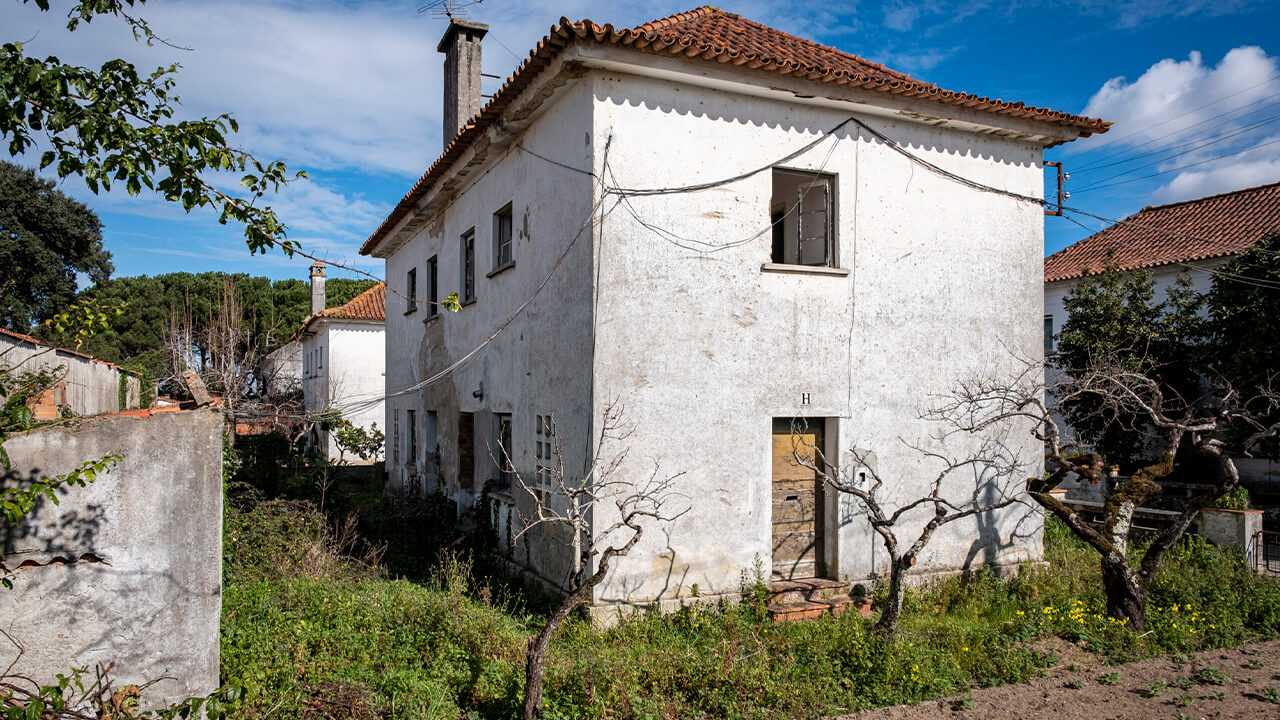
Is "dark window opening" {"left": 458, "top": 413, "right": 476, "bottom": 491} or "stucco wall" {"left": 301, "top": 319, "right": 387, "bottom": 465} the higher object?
"stucco wall" {"left": 301, "top": 319, "right": 387, "bottom": 465}

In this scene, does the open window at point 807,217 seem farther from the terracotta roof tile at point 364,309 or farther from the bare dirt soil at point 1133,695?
the terracotta roof tile at point 364,309

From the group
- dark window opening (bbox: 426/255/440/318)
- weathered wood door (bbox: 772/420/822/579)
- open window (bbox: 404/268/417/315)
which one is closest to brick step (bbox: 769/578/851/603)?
weathered wood door (bbox: 772/420/822/579)

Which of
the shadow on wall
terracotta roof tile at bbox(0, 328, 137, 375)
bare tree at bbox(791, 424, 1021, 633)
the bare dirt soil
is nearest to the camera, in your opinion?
the shadow on wall

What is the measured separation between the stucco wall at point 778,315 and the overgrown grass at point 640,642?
835mm

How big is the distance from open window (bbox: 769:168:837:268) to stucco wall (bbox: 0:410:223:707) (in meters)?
6.19

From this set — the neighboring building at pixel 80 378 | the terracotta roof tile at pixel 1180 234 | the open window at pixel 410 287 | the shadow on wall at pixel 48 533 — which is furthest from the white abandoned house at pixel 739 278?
the terracotta roof tile at pixel 1180 234

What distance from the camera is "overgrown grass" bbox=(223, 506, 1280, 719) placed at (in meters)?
5.74

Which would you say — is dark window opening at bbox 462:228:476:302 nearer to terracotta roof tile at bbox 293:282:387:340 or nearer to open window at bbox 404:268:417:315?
open window at bbox 404:268:417:315

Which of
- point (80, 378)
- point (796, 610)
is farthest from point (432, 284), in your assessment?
point (796, 610)

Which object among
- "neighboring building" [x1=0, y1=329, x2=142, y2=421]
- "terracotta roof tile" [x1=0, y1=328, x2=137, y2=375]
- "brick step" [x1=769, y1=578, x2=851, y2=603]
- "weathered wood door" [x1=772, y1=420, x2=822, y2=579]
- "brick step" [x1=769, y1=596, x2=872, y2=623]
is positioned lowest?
"brick step" [x1=769, y1=596, x2=872, y2=623]

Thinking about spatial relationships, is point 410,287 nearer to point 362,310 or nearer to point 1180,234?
Result: point 362,310

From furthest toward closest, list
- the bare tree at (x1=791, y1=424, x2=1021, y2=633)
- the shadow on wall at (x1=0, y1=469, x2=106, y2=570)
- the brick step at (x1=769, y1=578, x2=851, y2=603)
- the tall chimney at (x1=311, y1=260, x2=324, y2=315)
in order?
1. the tall chimney at (x1=311, y1=260, x2=324, y2=315)
2. the brick step at (x1=769, y1=578, x2=851, y2=603)
3. the bare tree at (x1=791, y1=424, x2=1021, y2=633)
4. the shadow on wall at (x1=0, y1=469, x2=106, y2=570)

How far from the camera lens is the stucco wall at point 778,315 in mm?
7961

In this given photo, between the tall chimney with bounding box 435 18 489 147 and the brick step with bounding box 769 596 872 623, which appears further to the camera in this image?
the tall chimney with bounding box 435 18 489 147
